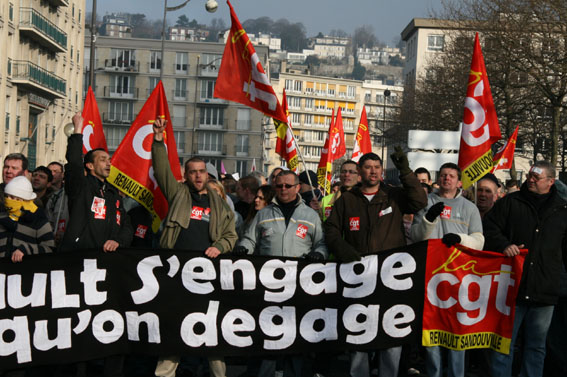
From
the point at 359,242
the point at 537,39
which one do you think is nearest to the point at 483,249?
the point at 359,242

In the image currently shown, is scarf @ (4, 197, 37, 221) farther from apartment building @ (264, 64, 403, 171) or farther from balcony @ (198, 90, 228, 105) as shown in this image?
apartment building @ (264, 64, 403, 171)

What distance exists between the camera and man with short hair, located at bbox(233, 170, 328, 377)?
770 centimetres

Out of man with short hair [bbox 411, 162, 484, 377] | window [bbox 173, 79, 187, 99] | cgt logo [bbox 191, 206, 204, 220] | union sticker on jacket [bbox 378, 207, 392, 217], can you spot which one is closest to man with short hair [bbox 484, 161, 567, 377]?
man with short hair [bbox 411, 162, 484, 377]

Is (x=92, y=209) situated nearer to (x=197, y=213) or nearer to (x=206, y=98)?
(x=197, y=213)

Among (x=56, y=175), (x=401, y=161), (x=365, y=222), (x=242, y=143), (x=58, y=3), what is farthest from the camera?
(x=242, y=143)

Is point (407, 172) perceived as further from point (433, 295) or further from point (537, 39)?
point (537, 39)

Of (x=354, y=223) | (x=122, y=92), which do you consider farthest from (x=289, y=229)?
(x=122, y=92)

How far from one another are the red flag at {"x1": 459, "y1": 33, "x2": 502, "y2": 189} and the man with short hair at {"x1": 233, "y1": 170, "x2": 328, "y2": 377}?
2.19 m

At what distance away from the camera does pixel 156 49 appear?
89562 millimetres

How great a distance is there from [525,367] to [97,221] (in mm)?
4017

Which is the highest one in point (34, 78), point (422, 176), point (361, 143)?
point (34, 78)

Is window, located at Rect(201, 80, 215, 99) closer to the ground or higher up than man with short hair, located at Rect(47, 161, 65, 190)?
higher up

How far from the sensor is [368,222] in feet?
24.7

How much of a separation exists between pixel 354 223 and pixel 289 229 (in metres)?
0.61
